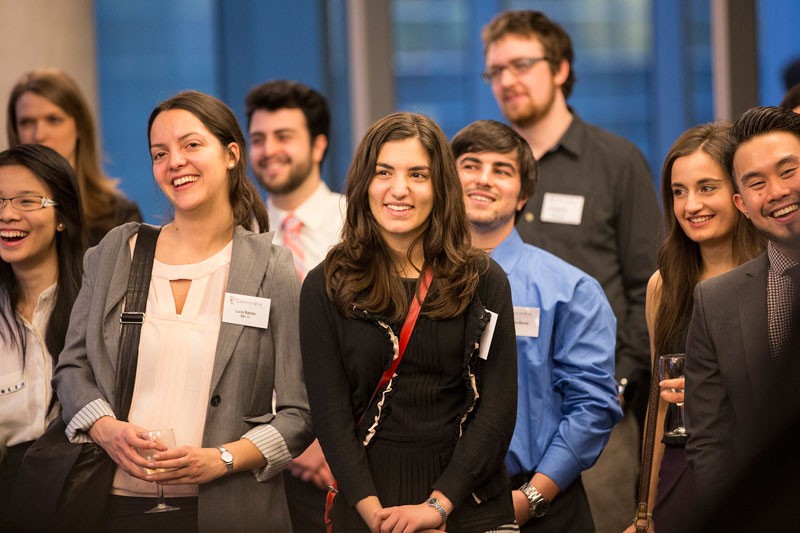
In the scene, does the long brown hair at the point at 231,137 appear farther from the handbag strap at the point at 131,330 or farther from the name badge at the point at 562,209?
the name badge at the point at 562,209

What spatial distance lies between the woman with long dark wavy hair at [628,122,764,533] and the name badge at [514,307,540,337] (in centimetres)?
37

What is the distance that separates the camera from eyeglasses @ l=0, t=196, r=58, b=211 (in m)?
3.04

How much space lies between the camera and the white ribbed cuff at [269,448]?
2.57 m

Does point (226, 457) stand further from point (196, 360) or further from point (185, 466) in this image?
point (196, 360)

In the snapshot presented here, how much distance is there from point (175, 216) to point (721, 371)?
1614 millimetres

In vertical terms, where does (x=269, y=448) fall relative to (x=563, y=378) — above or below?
below

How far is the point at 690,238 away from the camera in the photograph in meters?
2.96

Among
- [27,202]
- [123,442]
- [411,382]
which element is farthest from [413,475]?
[27,202]

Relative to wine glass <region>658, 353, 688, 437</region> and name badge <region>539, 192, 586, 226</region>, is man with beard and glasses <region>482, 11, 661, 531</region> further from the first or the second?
wine glass <region>658, 353, 688, 437</region>

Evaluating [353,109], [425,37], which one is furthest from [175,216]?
[425,37]

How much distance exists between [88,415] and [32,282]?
70cm

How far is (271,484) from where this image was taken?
8.70 feet

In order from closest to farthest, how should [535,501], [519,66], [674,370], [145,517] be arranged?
[145,517], [674,370], [535,501], [519,66]

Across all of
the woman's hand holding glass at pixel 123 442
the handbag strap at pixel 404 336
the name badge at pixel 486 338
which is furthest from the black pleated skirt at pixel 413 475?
the woman's hand holding glass at pixel 123 442
